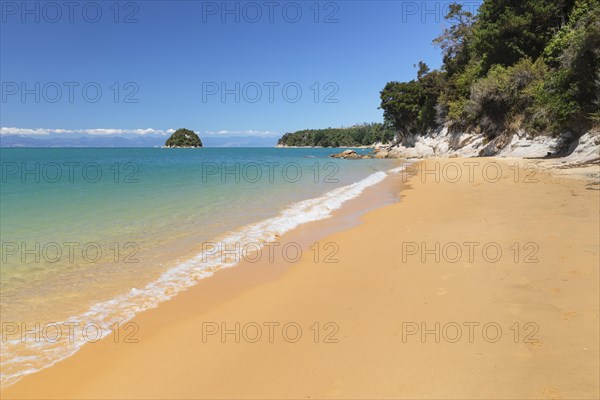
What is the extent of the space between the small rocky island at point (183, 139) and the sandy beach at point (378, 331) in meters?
198

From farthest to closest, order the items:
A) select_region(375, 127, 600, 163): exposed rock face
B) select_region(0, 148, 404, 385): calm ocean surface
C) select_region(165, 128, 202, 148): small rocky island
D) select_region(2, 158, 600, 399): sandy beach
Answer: select_region(165, 128, 202, 148): small rocky island, select_region(375, 127, 600, 163): exposed rock face, select_region(0, 148, 404, 385): calm ocean surface, select_region(2, 158, 600, 399): sandy beach

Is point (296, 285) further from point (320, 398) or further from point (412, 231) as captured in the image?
point (412, 231)

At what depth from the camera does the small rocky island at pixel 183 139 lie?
190913 millimetres

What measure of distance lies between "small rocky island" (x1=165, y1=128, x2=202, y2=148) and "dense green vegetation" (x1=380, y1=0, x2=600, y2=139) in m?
163

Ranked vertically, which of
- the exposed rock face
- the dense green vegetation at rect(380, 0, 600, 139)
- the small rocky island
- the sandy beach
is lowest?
the sandy beach

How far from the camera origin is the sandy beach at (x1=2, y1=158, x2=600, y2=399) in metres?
2.82

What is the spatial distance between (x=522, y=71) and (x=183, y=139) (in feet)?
612

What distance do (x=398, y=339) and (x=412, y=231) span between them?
474 cm

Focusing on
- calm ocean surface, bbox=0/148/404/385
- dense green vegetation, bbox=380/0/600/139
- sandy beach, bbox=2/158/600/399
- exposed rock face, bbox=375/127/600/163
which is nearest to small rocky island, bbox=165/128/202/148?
exposed rock face, bbox=375/127/600/163

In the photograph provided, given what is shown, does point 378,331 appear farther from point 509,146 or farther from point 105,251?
point 509,146

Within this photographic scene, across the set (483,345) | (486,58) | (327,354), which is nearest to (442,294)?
(483,345)

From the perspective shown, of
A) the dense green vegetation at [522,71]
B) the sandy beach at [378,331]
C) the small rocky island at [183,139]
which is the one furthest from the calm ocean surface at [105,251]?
the small rocky island at [183,139]

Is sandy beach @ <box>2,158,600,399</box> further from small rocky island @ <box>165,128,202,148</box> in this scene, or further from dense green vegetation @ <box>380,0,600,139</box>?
small rocky island @ <box>165,128,202,148</box>

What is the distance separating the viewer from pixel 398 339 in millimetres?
3432
